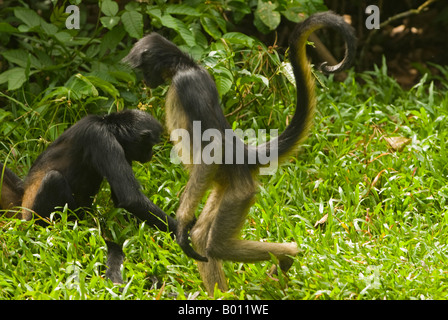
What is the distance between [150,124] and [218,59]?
4.29 feet

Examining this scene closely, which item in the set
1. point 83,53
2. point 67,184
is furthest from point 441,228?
point 83,53

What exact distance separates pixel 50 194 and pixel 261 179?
1.87 metres

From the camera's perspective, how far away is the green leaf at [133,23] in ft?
21.8

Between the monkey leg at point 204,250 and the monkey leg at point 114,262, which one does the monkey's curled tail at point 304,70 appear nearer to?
the monkey leg at point 204,250

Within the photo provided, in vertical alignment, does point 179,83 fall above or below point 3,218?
above

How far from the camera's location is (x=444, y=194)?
5789 mm

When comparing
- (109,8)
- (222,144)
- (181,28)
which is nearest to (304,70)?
(222,144)

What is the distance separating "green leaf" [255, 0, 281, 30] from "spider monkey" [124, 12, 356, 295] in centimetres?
273

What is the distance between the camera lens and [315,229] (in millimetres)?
5457

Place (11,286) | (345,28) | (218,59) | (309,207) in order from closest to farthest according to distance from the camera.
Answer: (345,28) < (11,286) < (309,207) < (218,59)

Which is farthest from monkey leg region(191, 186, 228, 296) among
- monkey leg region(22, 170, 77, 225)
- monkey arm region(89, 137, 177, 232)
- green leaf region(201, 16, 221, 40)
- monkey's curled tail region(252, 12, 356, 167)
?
green leaf region(201, 16, 221, 40)

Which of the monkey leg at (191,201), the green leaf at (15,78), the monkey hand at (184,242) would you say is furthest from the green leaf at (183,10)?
the monkey hand at (184,242)

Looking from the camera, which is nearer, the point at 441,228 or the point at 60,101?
the point at 441,228

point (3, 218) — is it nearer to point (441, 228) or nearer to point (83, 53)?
point (83, 53)
